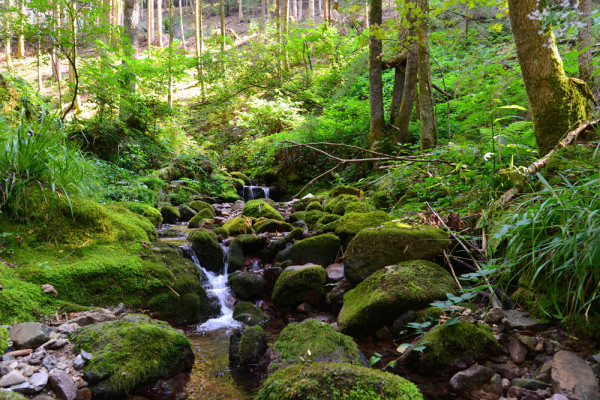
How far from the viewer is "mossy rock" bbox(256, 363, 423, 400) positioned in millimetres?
1863

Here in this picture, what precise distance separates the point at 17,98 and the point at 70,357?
18.6 feet

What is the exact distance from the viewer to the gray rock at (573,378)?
1942mm

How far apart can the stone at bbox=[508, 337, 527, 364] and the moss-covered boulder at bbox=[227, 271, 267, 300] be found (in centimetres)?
322

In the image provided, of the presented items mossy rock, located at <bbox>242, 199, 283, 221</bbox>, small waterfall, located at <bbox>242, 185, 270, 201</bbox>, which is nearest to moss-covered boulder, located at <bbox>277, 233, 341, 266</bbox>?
mossy rock, located at <bbox>242, 199, 283, 221</bbox>

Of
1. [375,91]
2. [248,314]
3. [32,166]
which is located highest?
[375,91]

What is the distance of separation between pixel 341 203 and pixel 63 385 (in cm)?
553

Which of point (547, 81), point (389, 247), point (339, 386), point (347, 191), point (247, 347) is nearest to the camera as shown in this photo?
point (339, 386)

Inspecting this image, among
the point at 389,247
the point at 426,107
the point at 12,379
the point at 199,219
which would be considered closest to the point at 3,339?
the point at 12,379

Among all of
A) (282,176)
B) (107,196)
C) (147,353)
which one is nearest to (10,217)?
(147,353)

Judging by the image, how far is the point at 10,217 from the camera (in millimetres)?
3689

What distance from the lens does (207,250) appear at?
19.0 ft

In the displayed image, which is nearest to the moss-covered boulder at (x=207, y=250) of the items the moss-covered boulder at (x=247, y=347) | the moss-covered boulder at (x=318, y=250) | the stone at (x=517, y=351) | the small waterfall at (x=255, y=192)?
the moss-covered boulder at (x=318, y=250)

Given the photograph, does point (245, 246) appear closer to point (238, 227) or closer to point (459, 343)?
point (238, 227)

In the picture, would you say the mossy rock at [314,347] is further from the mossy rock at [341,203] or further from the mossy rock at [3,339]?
the mossy rock at [341,203]
